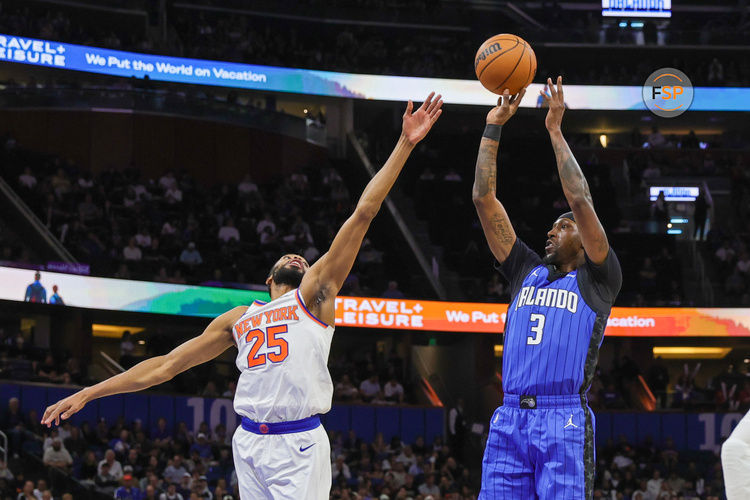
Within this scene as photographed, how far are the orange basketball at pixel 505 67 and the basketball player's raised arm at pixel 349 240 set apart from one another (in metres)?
1.21

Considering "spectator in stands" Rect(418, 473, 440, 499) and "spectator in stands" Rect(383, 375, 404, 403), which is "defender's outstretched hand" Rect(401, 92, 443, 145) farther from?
"spectator in stands" Rect(383, 375, 404, 403)

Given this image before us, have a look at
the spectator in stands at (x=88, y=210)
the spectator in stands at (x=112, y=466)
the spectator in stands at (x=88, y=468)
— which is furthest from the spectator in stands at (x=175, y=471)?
the spectator in stands at (x=88, y=210)

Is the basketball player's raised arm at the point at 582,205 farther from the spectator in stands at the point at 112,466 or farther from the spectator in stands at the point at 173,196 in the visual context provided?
the spectator in stands at the point at 173,196

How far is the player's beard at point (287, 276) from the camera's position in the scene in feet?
20.4

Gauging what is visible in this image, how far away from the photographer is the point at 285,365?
19.4 feet

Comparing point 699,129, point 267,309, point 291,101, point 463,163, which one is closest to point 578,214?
point 267,309

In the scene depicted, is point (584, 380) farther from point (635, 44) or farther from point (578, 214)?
point (635, 44)

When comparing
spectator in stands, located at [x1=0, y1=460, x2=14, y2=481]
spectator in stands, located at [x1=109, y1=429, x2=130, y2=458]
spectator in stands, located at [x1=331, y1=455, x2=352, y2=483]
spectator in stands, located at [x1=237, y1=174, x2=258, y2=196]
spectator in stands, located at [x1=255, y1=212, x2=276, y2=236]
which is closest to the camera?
spectator in stands, located at [x1=0, y1=460, x2=14, y2=481]

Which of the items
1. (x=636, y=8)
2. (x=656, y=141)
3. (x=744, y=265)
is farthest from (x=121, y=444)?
(x=636, y=8)

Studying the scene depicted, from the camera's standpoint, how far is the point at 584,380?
19.9 ft

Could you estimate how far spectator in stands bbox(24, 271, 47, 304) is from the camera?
21.8 metres

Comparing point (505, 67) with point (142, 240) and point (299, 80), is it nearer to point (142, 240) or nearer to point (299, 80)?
point (142, 240)

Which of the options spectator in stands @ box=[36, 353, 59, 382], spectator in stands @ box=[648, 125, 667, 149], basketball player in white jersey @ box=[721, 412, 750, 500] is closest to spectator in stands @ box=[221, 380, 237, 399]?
spectator in stands @ box=[36, 353, 59, 382]

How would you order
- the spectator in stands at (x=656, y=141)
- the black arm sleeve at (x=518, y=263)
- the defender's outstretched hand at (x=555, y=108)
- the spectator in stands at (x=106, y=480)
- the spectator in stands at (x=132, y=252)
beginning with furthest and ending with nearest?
1. the spectator in stands at (x=656, y=141)
2. the spectator in stands at (x=132, y=252)
3. the spectator in stands at (x=106, y=480)
4. the black arm sleeve at (x=518, y=263)
5. the defender's outstretched hand at (x=555, y=108)
